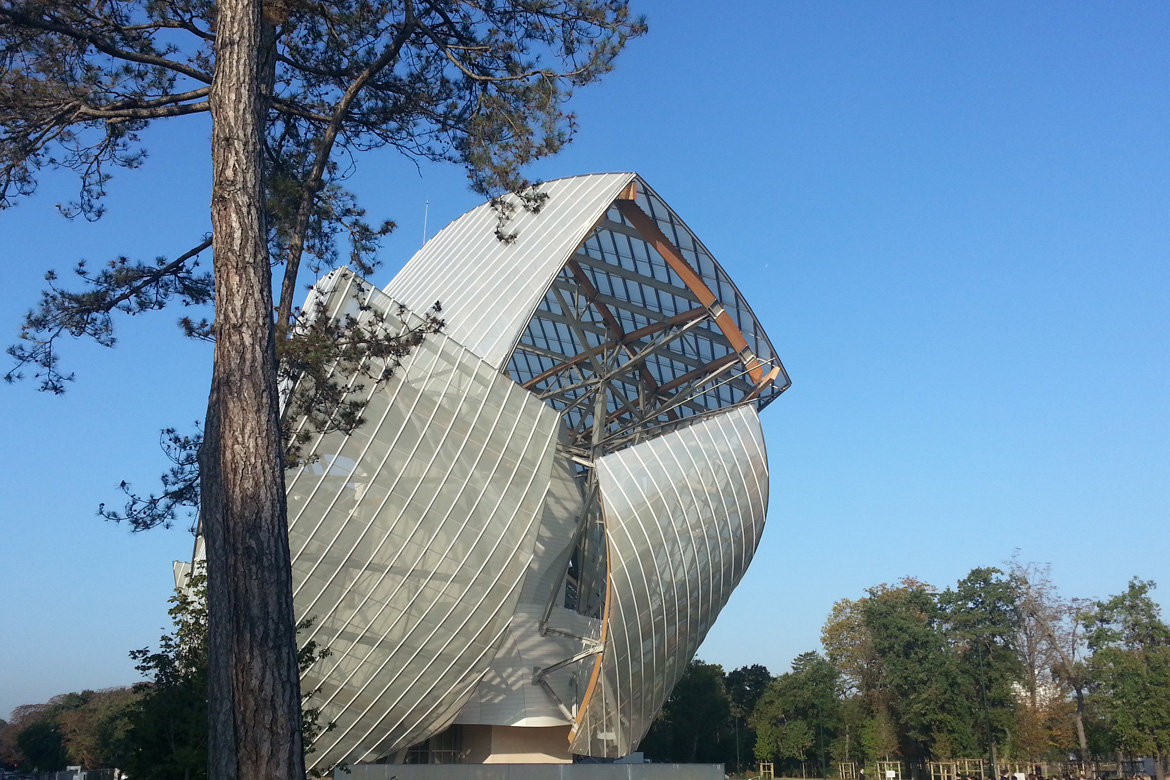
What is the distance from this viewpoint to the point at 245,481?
8.91 metres

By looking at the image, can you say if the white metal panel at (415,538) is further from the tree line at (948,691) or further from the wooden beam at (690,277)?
the tree line at (948,691)

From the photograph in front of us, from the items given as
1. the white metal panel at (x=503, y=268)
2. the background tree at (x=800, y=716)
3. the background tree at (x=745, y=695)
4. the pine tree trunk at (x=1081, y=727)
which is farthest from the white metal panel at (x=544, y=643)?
the background tree at (x=745, y=695)

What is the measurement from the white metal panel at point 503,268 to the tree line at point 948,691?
37.3 meters

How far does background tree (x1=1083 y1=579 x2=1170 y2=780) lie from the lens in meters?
46.8

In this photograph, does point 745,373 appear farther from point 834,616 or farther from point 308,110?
point 834,616

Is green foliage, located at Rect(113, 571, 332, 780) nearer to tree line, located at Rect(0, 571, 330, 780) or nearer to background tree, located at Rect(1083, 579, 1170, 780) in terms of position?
tree line, located at Rect(0, 571, 330, 780)

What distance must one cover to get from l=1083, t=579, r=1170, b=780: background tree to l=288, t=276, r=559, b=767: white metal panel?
37904 millimetres

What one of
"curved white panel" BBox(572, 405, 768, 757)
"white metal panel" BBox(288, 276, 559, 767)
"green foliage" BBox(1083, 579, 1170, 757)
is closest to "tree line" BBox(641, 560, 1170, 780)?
"green foliage" BBox(1083, 579, 1170, 757)

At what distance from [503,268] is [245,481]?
20.2m

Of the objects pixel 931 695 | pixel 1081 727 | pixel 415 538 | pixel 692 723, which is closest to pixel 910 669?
pixel 931 695

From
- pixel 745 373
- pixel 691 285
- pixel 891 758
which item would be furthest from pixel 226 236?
pixel 891 758

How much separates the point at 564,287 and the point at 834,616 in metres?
50.8

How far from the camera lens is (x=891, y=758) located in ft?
226

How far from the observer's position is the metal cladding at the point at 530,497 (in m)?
22.5
